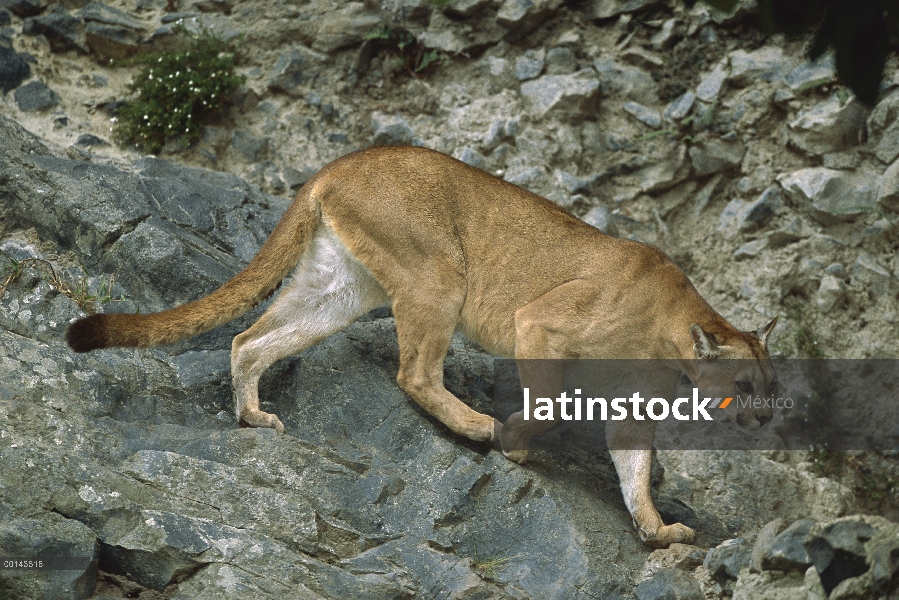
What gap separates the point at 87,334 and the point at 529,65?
5.35 meters

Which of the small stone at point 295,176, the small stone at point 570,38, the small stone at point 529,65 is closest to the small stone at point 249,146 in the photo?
the small stone at point 295,176

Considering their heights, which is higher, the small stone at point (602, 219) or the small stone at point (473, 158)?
the small stone at point (473, 158)

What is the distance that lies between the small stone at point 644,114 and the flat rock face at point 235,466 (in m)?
3.31

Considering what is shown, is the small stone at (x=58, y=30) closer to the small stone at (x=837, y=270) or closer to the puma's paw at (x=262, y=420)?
the puma's paw at (x=262, y=420)

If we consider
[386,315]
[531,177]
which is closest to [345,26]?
[531,177]

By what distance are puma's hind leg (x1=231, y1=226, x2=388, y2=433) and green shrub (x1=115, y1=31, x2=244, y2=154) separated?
2.92 meters

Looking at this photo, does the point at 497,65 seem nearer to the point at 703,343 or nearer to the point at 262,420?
the point at 703,343

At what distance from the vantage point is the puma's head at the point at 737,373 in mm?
5387

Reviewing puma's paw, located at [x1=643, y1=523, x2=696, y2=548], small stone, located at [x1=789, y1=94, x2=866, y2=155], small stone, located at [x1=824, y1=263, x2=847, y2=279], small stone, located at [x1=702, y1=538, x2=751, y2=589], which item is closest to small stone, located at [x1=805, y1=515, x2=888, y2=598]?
small stone, located at [x1=702, y1=538, x2=751, y2=589]

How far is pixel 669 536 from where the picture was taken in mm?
5195

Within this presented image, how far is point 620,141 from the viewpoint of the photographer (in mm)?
8477

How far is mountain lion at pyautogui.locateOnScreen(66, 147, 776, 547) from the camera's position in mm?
5457

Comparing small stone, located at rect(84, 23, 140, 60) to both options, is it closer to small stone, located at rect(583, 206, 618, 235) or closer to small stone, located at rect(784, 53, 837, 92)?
small stone, located at rect(583, 206, 618, 235)

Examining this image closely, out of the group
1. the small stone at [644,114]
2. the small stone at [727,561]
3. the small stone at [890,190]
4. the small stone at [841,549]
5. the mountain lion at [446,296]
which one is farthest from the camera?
the small stone at [644,114]
